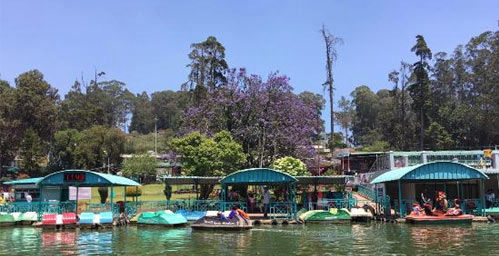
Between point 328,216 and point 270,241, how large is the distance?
9.95 m

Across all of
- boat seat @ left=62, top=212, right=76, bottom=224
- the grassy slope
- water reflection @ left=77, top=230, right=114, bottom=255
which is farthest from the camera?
the grassy slope

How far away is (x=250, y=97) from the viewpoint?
47531 mm

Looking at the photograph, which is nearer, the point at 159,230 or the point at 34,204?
the point at 159,230

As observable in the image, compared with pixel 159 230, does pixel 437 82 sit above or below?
above

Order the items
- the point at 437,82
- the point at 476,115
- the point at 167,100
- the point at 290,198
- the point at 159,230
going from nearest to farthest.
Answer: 1. the point at 159,230
2. the point at 290,198
3. the point at 476,115
4. the point at 437,82
5. the point at 167,100

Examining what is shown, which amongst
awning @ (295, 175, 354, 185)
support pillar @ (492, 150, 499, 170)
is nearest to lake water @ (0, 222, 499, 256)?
awning @ (295, 175, 354, 185)

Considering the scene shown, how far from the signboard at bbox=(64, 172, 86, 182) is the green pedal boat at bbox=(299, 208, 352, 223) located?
1360 cm

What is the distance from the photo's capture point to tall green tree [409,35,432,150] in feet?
215

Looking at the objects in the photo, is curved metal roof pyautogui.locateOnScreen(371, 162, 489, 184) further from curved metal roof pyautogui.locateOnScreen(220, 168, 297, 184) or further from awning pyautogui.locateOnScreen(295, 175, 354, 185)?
curved metal roof pyautogui.locateOnScreen(220, 168, 297, 184)

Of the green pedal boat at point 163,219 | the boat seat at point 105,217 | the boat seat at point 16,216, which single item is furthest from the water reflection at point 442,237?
the boat seat at point 16,216

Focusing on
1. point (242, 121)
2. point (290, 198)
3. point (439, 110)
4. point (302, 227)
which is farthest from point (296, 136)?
point (439, 110)

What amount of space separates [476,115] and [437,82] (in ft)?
43.6

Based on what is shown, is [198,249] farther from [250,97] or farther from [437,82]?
[437,82]

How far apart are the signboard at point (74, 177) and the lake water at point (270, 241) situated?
3.59 m
